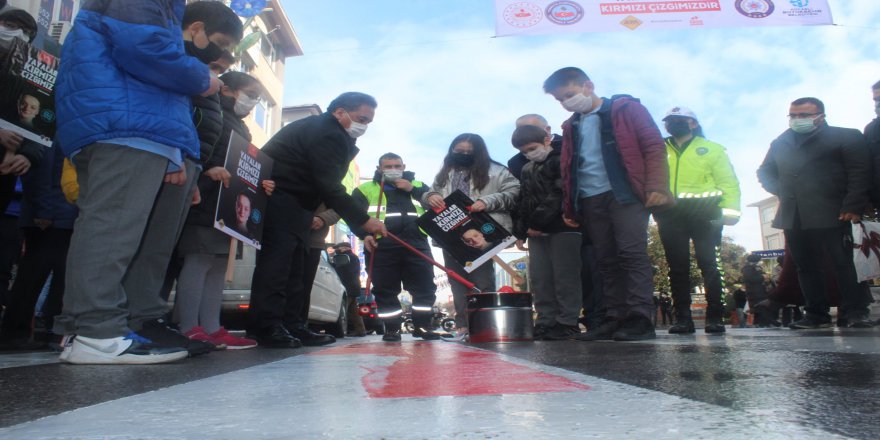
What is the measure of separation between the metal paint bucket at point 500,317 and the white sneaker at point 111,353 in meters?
2.09

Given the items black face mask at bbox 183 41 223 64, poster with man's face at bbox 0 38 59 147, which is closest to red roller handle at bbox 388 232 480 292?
black face mask at bbox 183 41 223 64

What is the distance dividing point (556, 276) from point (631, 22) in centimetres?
646

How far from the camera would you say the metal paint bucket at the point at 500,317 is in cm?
372

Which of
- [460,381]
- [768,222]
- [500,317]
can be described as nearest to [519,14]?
[500,317]

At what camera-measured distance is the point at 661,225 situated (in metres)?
4.17

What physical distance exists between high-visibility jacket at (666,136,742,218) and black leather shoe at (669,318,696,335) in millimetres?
766

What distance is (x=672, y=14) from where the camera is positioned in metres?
9.09

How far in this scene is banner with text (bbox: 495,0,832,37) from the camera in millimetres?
9078

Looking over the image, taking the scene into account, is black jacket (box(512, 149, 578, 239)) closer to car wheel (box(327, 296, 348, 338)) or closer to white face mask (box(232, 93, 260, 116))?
white face mask (box(232, 93, 260, 116))

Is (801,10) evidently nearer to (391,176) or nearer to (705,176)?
(705,176)

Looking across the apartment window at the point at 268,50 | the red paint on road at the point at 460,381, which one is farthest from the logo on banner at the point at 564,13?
the apartment window at the point at 268,50

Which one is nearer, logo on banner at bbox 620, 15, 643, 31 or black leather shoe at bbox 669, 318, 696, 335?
black leather shoe at bbox 669, 318, 696, 335

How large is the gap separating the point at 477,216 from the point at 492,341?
101 cm

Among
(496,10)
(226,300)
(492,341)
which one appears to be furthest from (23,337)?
(496,10)
